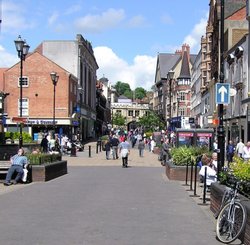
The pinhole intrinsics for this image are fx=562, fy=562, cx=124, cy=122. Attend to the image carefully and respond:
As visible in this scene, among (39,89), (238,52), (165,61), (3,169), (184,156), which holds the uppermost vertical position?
(165,61)

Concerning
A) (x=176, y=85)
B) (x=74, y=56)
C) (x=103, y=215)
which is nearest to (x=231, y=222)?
(x=103, y=215)

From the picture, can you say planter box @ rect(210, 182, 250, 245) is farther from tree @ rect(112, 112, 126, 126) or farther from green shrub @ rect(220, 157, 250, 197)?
tree @ rect(112, 112, 126, 126)

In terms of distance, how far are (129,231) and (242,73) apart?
3802 centimetres

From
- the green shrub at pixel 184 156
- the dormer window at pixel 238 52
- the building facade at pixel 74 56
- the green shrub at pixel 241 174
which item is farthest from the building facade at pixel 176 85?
the green shrub at pixel 241 174

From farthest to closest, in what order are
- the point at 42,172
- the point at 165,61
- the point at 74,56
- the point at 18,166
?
the point at 165,61
the point at 74,56
the point at 42,172
the point at 18,166

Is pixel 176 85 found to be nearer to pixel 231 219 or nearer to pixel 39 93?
pixel 39 93

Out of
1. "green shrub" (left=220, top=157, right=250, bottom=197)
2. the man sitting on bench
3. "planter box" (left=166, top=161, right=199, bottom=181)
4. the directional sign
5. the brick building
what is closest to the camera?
"green shrub" (left=220, top=157, right=250, bottom=197)

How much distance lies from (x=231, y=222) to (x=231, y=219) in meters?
0.05

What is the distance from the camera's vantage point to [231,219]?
9000 millimetres

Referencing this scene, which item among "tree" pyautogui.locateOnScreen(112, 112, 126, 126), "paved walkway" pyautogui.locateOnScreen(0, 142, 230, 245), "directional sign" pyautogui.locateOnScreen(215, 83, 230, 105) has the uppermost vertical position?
"tree" pyautogui.locateOnScreen(112, 112, 126, 126)

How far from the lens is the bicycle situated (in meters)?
8.75

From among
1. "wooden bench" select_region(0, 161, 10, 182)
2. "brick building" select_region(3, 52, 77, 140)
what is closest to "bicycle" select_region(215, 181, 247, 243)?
"wooden bench" select_region(0, 161, 10, 182)

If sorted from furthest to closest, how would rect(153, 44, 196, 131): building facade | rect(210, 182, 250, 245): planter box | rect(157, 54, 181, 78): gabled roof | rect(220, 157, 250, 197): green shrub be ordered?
rect(157, 54, 181, 78): gabled roof → rect(153, 44, 196, 131): building facade → rect(220, 157, 250, 197): green shrub → rect(210, 182, 250, 245): planter box

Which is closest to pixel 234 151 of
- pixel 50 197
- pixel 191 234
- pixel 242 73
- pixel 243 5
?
pixel 242 73
